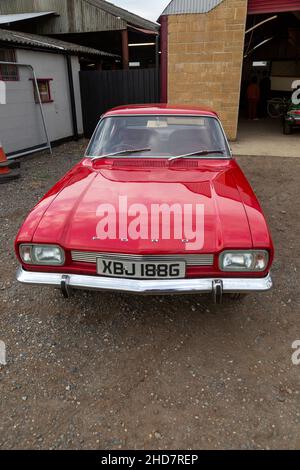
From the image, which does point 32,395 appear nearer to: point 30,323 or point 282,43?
point 30,323

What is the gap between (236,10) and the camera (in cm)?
951

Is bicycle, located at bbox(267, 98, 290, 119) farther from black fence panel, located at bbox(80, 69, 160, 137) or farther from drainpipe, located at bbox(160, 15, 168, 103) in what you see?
black fence panel, located at bbox(80, 69, 160, 137)

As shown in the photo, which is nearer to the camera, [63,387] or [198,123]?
[63,387]

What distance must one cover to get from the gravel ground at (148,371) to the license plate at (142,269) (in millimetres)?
646

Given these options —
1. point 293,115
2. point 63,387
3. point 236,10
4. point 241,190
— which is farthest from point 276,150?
point 63,387

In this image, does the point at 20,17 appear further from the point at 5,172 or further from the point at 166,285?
the point at 166,285

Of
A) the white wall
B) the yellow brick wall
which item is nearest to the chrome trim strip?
the white wall

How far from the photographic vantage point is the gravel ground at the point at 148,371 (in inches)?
79.8

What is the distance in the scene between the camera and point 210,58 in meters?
10.0

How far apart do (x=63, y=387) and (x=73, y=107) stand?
1035 centimetres

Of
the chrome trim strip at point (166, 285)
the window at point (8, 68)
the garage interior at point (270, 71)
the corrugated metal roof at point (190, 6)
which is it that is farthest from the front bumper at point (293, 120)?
the chrome trim strip at point (166, 285)

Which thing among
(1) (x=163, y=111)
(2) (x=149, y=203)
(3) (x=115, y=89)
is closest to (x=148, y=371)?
(2) (x=149, y=203)

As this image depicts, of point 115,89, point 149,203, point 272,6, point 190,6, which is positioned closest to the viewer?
point 149,203

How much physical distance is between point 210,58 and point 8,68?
5.56 metres
